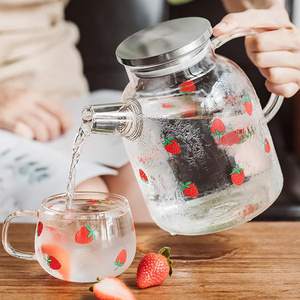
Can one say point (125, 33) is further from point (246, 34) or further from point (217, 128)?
point (217, 128)

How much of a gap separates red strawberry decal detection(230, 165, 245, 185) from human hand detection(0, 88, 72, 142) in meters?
0.66

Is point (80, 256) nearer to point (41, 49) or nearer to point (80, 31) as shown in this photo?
point (41, 49)

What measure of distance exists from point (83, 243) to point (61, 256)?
33 mm

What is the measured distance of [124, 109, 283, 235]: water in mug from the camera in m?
0.71

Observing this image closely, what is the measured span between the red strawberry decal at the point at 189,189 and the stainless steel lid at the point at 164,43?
16cm

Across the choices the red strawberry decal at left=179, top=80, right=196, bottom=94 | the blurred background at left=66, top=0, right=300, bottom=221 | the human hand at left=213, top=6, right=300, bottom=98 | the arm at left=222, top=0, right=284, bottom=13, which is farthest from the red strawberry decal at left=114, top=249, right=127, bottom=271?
the blurred background at left=66, top=0, right=300, bottom=221

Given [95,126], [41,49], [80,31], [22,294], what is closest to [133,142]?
[95,126]

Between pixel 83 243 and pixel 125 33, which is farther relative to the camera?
pixel 125 33

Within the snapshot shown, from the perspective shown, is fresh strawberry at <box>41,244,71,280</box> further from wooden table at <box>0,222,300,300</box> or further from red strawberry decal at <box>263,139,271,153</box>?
red strawberry decal at <box>263,139,271,153</box>

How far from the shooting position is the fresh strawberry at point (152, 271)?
2.17 ft

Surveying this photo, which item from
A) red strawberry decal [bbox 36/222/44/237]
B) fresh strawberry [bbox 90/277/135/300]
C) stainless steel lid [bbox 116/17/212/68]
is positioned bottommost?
fresh strawberry [bbox 90/277/135/300]

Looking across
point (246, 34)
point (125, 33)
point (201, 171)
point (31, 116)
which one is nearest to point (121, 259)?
point (201, 171)

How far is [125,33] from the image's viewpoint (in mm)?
1859

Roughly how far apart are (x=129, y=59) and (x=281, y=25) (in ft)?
1.02
